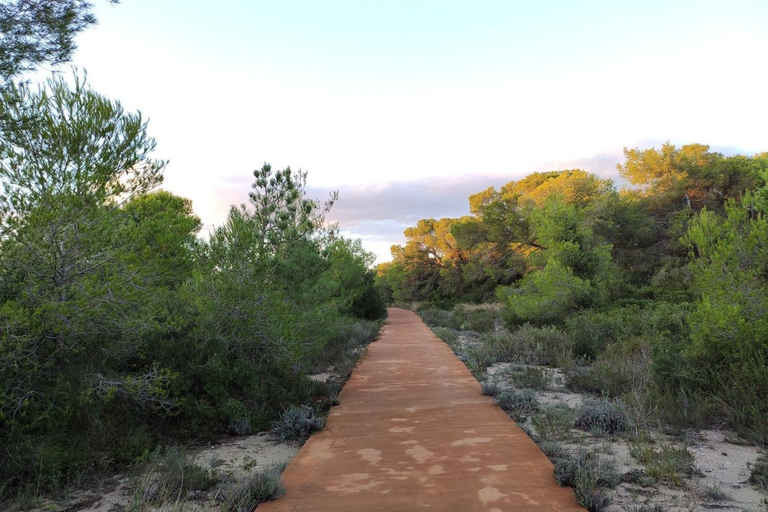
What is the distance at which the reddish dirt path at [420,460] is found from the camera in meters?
3.85

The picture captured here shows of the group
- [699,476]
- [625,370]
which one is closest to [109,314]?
[699,476]

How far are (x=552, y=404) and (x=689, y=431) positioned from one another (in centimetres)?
189

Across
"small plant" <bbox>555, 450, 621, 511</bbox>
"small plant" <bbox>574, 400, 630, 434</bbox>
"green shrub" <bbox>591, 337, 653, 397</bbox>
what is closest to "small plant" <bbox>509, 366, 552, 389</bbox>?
"green shrub" <bbox>591, 337, 653, 397</bbox>

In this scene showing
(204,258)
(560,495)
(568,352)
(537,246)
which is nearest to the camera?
(560,495)

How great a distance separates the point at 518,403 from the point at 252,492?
4182 mm

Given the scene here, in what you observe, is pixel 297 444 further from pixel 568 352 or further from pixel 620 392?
pixel 568 352

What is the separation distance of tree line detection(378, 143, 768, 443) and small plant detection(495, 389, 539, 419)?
101 cm

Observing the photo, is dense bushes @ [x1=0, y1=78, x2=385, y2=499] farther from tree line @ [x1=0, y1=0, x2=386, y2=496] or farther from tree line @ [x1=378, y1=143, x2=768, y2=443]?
tree line @ [x1=378, y1=143, x2=768, y2=443]

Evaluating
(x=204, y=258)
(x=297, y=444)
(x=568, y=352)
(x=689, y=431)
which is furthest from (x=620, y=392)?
(x=204, y=258)

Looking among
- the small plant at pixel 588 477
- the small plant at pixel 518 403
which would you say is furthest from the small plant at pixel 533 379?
the small plant at pixel 588 477

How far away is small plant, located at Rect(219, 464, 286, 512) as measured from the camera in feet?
12.4

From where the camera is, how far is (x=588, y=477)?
403 cm

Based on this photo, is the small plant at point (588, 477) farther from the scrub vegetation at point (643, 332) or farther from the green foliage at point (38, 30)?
the green foliage at point (38, 30)

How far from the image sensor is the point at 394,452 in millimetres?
5133
